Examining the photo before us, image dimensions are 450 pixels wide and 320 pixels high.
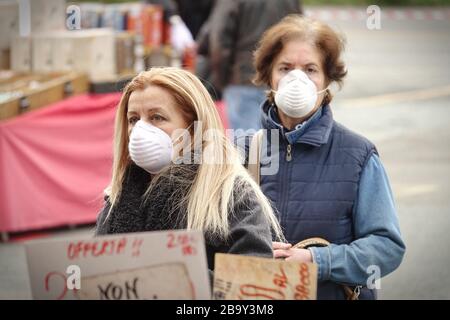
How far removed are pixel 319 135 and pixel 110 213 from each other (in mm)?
911

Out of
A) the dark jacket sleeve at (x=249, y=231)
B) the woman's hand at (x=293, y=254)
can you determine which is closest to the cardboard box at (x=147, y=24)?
the woman's hand at (x=293, y=254)

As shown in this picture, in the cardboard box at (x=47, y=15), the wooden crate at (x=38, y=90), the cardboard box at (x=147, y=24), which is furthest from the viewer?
the cardboard box at (x=147, y=24)

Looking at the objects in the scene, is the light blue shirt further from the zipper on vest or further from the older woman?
the zipper on vest

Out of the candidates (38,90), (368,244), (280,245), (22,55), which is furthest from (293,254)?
(22,55)

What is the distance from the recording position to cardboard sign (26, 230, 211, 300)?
237 cm

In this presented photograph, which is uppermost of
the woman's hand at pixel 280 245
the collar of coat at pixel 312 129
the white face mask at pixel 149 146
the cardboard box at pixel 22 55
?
the white face mask at pixel 149 146

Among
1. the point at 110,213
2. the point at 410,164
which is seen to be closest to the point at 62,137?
the point at 410,164

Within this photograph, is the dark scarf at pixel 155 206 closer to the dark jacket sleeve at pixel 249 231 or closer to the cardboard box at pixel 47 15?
the dark jacket sleeve at pixel 249 231

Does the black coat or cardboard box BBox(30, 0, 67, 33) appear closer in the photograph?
the black coat

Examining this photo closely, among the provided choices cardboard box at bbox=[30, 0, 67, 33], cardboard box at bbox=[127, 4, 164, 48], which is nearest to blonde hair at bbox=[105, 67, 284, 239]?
cardboard box at bbox=[30, 0, 67, 33]

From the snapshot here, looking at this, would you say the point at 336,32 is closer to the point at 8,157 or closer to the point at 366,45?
the point at 8,157

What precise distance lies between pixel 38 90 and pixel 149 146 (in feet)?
16.4

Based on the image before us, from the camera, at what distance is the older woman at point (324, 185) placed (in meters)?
3.37

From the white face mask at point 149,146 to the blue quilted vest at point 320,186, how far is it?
2.18 ft
